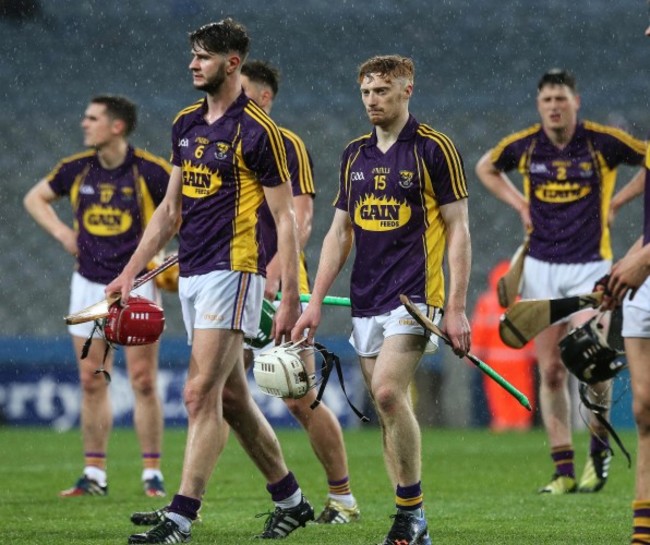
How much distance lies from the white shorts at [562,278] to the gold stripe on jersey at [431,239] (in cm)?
300

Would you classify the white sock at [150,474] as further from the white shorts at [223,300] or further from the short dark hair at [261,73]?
the white shorts at [223,300]

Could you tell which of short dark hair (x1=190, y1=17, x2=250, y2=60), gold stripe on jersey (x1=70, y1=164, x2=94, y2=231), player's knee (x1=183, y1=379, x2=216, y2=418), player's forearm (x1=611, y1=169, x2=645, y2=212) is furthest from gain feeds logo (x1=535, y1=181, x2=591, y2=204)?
player's knee (x1=183, y1=379, x2=216, y2=418)

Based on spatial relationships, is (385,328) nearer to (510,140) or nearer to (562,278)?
(562,278)

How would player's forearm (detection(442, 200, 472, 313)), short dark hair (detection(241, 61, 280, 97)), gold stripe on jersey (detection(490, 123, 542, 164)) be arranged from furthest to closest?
gold stripe on jersey (detection(490, 123, 542, 164)) < short dark hair (detection(241, 61, 280, 97)) < player's forearm (detection(442, 200, 472, 313))

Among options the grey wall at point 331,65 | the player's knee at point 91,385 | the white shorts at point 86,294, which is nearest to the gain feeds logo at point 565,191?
the white shorts at point 86,294

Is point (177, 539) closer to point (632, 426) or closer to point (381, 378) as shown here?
point (381, 378)

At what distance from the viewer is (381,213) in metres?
5.78

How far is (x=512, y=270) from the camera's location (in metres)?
8.84

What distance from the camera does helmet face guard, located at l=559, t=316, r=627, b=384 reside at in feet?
17.9

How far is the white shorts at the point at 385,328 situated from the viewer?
18.5 feet

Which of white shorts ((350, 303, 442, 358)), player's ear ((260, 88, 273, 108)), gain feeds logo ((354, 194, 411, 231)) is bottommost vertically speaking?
white shorts ((350, 303, 442, 358))

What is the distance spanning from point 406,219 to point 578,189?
319 cm

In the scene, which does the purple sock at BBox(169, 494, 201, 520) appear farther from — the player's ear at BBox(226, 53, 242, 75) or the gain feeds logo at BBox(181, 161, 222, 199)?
the player's ear at BBox(226, 53, 242, 75)

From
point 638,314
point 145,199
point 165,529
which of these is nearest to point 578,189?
point 145,199
